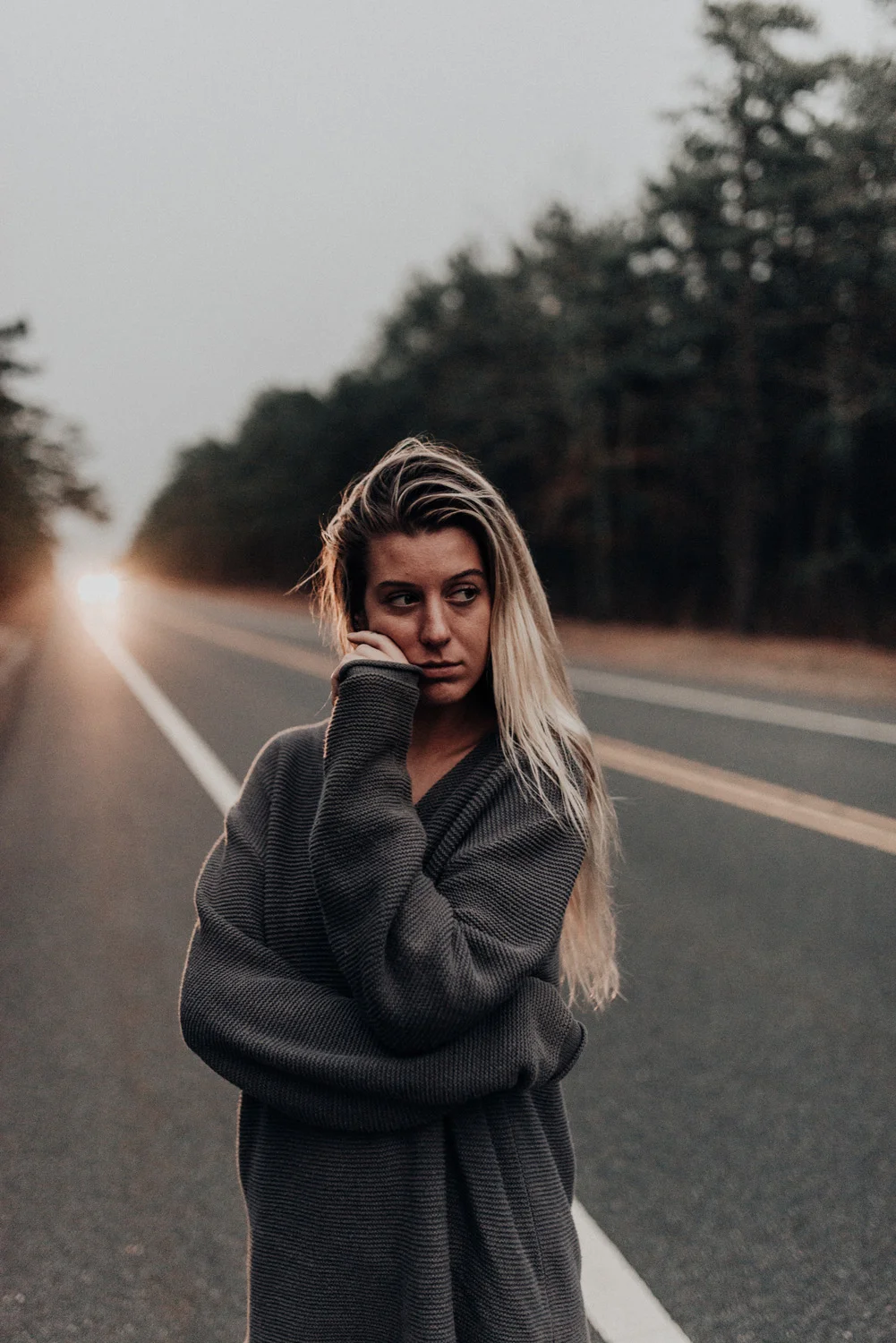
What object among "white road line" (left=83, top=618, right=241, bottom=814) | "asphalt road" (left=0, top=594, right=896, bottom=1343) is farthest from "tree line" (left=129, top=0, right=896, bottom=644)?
"asphalt road" (left=0, top=594, right=896, bottom=1343)

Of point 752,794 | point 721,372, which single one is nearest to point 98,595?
point 721,372

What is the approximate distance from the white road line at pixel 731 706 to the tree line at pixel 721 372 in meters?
8.80

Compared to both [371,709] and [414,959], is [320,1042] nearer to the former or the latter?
[414,959]

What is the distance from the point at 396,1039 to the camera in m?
1.49

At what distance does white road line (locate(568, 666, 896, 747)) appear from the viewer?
11.0 m

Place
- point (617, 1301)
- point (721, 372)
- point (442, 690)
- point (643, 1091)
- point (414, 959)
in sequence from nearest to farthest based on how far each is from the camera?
point (414, 959)
point (442, 690)
point (617, 1301)
point (643, 1091)
point (721, 372)

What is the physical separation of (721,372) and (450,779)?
27.5m

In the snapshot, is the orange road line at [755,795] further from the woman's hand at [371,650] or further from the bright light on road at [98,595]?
the bright light on road at [98,595]

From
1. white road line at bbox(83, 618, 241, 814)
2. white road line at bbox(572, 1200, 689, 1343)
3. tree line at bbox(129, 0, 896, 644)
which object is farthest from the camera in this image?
tree line at bbox(129, 0, 896, 644)

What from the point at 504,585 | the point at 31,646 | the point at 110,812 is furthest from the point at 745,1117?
the point at 31,646

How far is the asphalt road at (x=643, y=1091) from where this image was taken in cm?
280

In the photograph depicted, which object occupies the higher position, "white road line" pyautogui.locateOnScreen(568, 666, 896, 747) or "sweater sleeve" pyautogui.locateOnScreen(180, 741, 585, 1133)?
"sweater sleeve" pyautogui.locateOnScreen(180, 741, 585, 1133)

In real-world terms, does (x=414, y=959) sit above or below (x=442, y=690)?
below

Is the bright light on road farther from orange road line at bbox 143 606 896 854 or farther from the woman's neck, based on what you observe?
the woman's neck
